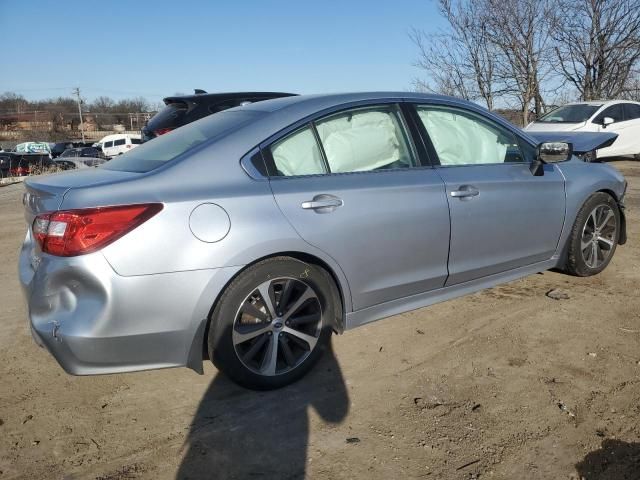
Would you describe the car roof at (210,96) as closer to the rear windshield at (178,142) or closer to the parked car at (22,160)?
the rear windshield at (178,142)

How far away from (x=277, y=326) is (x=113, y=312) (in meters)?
0.85

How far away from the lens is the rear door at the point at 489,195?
3.56m

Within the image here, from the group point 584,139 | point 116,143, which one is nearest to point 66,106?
point 116,143

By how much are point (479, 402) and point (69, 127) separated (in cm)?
8517

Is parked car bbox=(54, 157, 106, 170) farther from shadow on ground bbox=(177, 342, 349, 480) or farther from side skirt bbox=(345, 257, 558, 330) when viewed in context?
shadow on ground bbox=(177, 342, 349, 480)

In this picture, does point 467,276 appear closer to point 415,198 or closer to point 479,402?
point 415,198

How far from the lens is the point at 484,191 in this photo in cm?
364

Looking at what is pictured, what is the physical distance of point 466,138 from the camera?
3881 millimetres

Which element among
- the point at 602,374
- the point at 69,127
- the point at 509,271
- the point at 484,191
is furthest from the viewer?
the point at 69,127

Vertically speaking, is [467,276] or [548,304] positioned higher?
[467,276]

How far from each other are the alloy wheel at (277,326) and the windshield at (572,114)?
11.9m

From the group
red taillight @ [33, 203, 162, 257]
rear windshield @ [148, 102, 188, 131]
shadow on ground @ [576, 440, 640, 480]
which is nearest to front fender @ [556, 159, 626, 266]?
shadow on ground @ [576, 440, 640, 480]

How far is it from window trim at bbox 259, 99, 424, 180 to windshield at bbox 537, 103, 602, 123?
10931 mm

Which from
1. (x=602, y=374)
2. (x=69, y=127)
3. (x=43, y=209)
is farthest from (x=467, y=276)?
(x=69, y=127)
